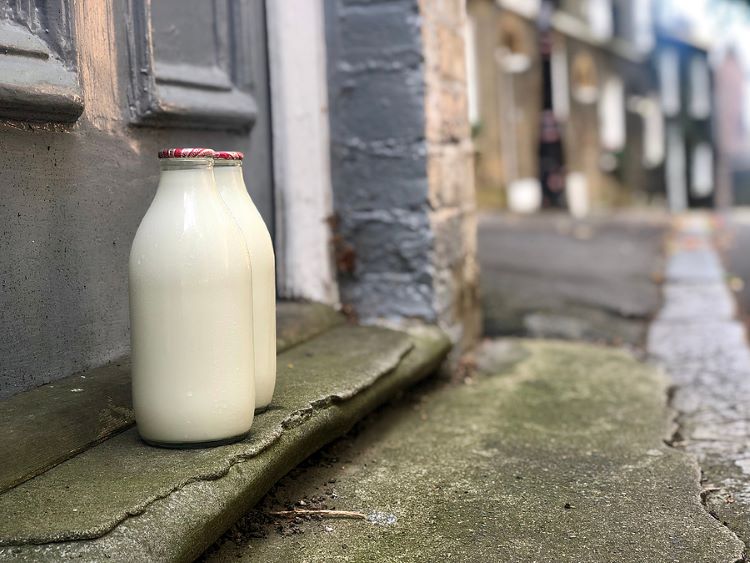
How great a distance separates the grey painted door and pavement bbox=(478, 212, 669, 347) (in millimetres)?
1860

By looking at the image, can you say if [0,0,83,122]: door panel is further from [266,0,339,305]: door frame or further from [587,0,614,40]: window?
[587,0,614,40]: window

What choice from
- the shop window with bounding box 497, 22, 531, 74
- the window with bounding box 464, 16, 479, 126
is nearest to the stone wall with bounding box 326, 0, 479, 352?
the window with bounding box 464, 16, 479, 126

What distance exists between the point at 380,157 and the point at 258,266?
3.83 ft

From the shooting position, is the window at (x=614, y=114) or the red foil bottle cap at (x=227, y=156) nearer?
the red foil bottle cap at (x=227, y=156)

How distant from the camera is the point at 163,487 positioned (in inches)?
52.2

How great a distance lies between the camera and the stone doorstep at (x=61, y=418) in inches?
54.3

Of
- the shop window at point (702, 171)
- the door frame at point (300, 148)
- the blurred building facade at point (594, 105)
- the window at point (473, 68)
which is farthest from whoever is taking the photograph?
the shop window at point (702, 171)

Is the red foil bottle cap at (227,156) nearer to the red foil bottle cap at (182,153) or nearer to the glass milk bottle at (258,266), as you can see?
the glass milk bottle at (258,266)

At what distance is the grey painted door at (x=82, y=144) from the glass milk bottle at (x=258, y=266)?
32 centimetres

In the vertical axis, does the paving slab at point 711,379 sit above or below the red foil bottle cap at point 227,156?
below

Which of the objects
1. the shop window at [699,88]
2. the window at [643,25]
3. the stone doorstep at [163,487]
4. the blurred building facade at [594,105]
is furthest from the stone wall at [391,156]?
the shop window at [699,88]

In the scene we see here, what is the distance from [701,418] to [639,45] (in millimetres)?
24598

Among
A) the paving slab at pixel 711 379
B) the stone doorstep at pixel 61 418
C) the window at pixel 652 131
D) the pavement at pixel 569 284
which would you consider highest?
the window at pixel 652 131

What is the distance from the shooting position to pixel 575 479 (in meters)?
1.85
